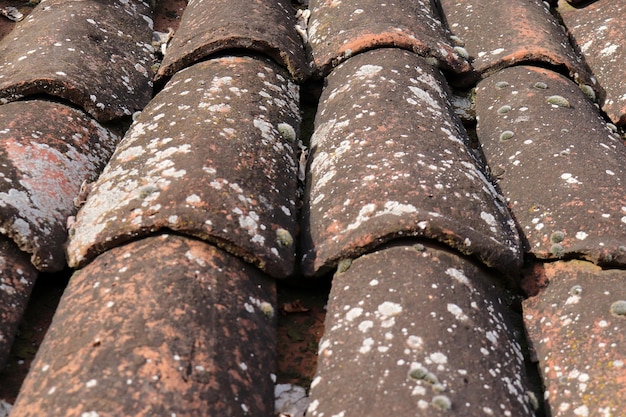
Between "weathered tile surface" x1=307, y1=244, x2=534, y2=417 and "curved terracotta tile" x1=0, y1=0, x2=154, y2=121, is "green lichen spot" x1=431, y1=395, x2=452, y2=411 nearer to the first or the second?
"weathered tile surface" x1=307, y1=244, x2=534, y2=417

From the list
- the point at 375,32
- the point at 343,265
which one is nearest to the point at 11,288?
the point at 343,265

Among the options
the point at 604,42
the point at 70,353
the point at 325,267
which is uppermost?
the point at 70,353

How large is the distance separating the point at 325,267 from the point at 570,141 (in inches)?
45.4

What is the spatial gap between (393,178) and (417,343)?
0.68 metres

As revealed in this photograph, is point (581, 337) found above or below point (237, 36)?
below

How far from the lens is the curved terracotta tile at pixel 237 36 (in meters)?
3.25

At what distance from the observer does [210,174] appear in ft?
7.88

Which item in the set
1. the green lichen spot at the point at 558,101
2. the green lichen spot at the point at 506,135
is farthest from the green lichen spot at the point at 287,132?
the green lichen spot at the point at 558,101

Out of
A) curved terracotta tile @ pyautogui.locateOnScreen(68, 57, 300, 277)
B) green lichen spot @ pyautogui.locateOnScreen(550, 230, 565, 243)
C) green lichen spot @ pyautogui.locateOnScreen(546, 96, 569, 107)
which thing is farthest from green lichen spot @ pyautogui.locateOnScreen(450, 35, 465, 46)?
green lichen spot @ pyautogui.locateOnScreen(550, 230, 565, 243)

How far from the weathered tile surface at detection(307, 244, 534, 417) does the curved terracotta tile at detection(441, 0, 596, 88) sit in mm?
1531

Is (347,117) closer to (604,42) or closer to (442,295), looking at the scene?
(442,295)

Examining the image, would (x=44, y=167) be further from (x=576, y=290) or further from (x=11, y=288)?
(x=576, y=290)

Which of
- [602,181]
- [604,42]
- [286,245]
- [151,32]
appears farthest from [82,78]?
[604,42]

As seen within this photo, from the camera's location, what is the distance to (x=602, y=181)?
8.55 feet
